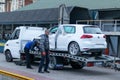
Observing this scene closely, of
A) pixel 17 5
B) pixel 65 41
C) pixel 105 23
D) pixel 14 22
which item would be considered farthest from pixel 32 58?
pixel 17 5

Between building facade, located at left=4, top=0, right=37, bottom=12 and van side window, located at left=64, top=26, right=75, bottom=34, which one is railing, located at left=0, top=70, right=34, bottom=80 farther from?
building facade, located at left=4, top=0, right=37, bottom=12

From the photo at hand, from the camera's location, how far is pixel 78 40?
57.5 ft

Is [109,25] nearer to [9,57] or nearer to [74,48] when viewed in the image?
[9,57]

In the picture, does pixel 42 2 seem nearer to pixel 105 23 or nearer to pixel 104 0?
pixel 104 0

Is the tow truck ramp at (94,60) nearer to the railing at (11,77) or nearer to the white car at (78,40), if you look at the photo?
the white car at (78,40)

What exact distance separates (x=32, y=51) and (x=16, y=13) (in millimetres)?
16388

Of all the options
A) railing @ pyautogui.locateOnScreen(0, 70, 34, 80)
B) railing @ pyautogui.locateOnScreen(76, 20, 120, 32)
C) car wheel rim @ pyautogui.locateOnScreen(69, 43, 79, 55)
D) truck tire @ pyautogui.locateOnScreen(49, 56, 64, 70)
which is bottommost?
railing @ pyautogui.locateOnScreen(0, 70, 34, 80)

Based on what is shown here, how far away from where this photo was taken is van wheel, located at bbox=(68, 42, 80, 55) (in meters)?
17.5

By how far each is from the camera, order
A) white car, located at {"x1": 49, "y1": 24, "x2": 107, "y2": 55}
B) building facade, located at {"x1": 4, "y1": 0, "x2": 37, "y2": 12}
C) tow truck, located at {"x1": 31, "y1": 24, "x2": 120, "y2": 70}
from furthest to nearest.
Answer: building facade, located at {"x1": 4, "y1": 0, "x2": 37, "y2": 12}, white car, located at {"x1": 49, "y1": 24, "x2": 107, "y2": 55}, tow truck, located at {"x1": 31, "y1": 24, "x2": 120, "y2": 70}

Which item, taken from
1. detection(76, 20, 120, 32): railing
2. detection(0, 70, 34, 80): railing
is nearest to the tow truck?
detection(0, 70, 34, 80): railing

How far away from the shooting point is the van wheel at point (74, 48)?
1747cm

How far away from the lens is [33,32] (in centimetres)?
2169

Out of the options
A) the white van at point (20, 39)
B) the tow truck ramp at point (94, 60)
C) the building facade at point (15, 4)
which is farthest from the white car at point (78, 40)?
the building facade at point (15, 4)

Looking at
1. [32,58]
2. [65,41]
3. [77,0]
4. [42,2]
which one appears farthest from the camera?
[42,2]
